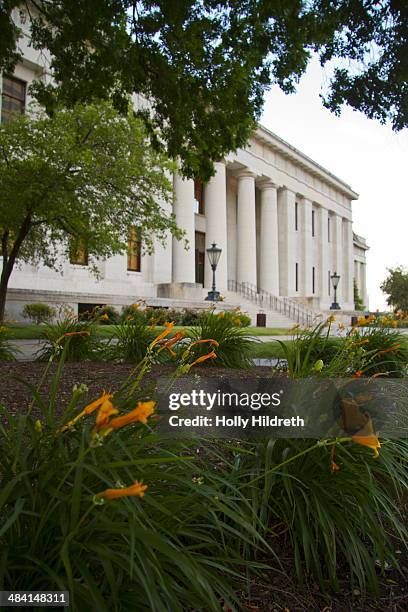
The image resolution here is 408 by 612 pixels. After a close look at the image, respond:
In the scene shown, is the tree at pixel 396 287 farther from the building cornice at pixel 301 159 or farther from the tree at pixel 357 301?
the building cornice at pixel 301 159

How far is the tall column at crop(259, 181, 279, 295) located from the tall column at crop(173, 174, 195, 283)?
10825 millimetres

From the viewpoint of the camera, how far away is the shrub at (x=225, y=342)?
6707 millimetres

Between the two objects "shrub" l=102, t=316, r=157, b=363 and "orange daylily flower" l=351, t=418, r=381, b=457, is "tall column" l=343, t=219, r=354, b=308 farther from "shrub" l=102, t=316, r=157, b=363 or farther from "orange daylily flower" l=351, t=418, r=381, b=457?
"orange daylily flower" l=351, t=418, r=381, b=457

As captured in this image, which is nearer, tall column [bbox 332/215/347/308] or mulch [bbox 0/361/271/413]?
mulch [bbox 0/361/271/413]

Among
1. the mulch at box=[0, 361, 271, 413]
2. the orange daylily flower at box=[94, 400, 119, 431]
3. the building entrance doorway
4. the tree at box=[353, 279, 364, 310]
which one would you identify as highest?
the building entrance doorway

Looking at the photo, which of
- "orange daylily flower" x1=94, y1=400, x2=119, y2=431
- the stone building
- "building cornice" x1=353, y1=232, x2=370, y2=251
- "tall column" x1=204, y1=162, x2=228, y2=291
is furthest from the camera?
"building cornice" x1=353, y1=232, x2=370, y2=251

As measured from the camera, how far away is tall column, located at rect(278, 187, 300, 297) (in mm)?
43906

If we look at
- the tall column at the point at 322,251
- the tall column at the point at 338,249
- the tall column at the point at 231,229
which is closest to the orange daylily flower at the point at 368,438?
the tall column at the point at 231,229

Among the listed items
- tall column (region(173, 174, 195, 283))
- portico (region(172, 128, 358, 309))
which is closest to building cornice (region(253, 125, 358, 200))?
portico (region(172, 128, 358, 309))

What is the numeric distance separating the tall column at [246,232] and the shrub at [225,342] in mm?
31063

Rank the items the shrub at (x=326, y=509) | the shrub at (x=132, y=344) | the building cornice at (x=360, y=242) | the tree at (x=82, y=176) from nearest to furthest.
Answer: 1. the shrub at (x=326, y=509)
2. the shrub at (x=132, y=344)
3. the tree at (x=82, y=176)
4. the building cornice at (x=360, y=242)

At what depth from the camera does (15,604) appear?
1.24m

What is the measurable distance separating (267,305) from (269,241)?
8.39m

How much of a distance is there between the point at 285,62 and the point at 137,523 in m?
8.01
